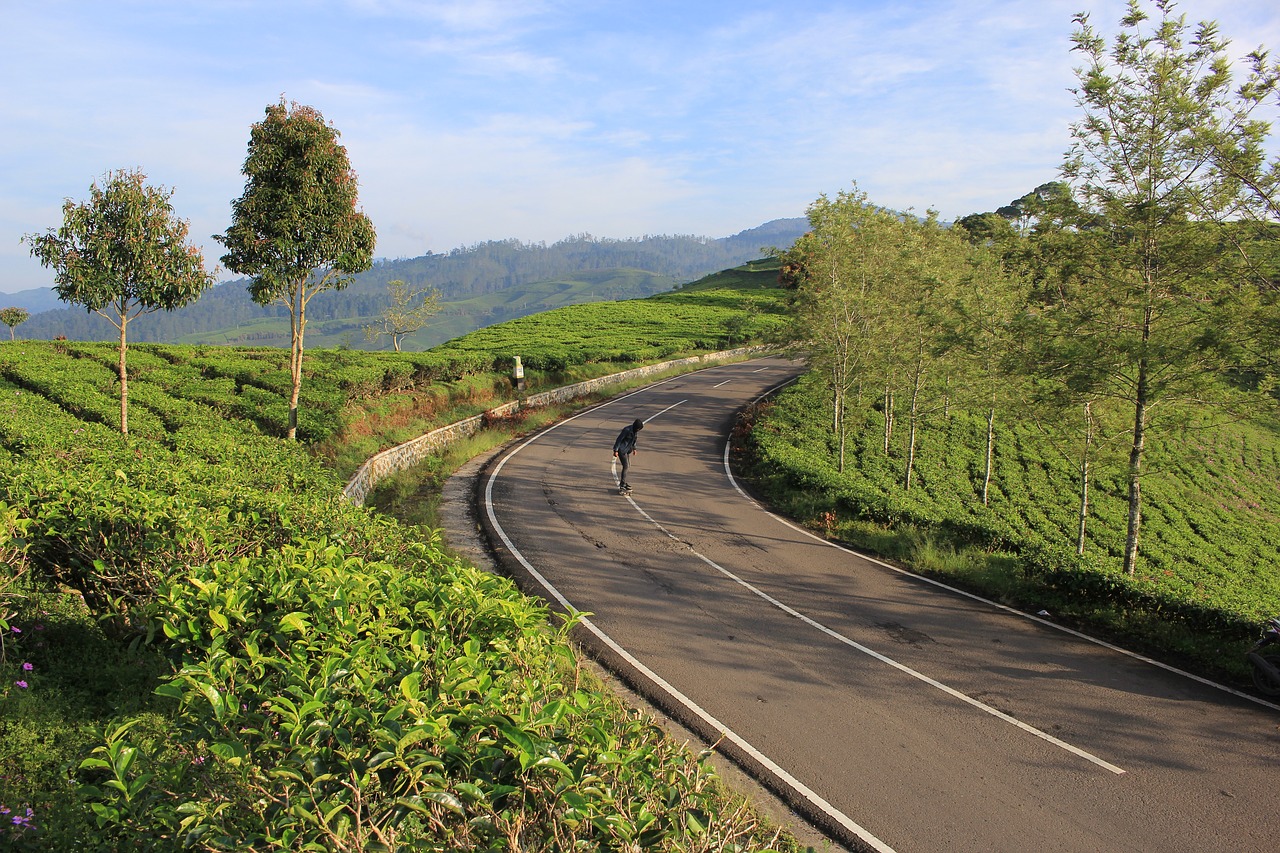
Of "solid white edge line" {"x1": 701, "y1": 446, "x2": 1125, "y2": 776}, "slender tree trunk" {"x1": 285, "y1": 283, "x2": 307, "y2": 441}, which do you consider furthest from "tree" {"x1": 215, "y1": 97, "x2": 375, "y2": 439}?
"solid white edge line" {"x1": 701, "y1": 446, "x2": 1125, "y2": 776}

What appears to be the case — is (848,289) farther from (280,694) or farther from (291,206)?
(280,694)

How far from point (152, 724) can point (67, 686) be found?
1.09 metres

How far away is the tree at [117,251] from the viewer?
1396cm

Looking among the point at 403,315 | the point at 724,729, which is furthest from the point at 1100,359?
the point at 403,315

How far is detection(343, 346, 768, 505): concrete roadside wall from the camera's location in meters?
17.8

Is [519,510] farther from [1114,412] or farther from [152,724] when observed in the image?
[1114,412]

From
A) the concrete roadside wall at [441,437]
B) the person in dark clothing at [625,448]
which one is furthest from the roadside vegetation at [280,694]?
the person in dark clothing at [625,448]

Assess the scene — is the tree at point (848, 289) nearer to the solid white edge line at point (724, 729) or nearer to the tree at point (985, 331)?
the tree at point (985, 331)

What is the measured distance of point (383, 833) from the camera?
3035 millimetres

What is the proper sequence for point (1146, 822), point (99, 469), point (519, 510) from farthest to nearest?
point (519, 510) < point (99, 469) < point (1146, 822)

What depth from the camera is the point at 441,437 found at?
23672 mm

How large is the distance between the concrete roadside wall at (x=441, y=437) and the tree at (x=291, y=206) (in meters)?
3.67

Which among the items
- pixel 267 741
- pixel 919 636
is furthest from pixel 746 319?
pixel 267 741

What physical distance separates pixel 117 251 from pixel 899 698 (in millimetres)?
15979
